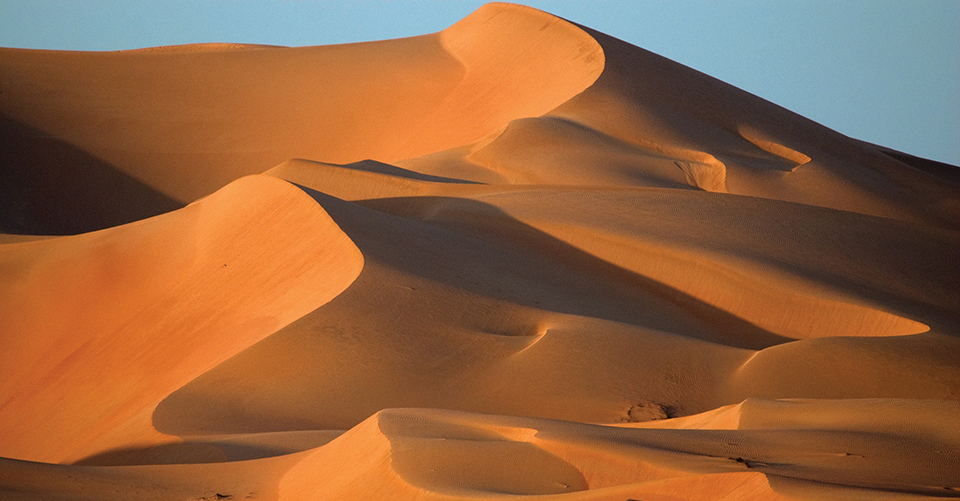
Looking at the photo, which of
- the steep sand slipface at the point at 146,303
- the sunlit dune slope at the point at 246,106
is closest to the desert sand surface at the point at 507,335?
the steep sand slipface at the point at 146,303

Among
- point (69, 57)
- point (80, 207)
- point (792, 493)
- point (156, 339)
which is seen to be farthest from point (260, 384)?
point (69, 57)

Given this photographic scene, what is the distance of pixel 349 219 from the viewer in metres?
8.38

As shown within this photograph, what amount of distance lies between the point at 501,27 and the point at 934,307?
12.4 metres

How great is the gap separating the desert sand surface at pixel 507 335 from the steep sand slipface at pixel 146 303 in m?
0.03

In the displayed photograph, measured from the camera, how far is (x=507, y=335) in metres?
7.23

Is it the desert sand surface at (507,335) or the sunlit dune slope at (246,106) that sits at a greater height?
the sunlit dune slope at (246,106)

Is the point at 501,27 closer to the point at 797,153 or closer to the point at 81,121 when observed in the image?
the point at 797,153

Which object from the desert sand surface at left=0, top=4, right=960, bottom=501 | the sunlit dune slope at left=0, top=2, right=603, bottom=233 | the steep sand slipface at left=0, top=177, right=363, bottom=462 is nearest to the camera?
the desert sand surface at left=0, top=4, right=960, bottom=501

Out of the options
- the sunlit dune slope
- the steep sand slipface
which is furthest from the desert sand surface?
the sunlit dune slope

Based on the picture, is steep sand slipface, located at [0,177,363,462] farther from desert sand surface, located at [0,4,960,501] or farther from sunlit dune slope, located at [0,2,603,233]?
sunlit dune slope, located at [0,2,603,233]

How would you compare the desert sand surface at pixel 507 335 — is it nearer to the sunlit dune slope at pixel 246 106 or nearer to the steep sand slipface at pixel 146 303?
the steep sand slipface at pixel 146 303

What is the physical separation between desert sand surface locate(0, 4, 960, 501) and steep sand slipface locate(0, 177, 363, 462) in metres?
0.03

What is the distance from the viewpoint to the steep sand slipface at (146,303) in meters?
7.32

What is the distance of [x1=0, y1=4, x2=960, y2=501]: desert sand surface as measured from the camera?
13.7 ft
